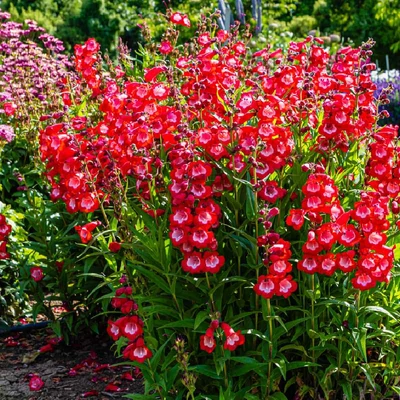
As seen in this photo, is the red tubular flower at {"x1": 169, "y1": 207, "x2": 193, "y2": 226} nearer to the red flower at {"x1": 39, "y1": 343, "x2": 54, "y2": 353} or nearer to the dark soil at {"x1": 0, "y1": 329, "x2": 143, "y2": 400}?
the dark soil at {"x1": 0, "y1": 329, "x2": 143, "y2": 400}

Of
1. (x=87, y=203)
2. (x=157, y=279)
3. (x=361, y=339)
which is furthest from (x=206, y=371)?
(x=87, y=203)

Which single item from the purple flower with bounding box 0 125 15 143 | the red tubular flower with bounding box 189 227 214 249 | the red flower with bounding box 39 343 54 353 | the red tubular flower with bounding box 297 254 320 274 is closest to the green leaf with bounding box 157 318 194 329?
the red tubular flower with bounding box 189 227 214 249

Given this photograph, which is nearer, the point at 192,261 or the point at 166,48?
the point at 192,261

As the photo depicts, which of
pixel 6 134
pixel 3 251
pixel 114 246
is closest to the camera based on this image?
pixel 114 246

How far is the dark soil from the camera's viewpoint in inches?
154

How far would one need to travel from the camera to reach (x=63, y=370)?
4.22m

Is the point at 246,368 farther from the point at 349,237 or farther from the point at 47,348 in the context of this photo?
the point at 47,348

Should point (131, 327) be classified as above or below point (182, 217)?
below

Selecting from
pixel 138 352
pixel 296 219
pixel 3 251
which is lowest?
pixel 3 251

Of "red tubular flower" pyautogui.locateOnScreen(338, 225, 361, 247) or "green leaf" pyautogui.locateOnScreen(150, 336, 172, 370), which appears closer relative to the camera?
"red tubular flower" pyautogui.locateOnScreen(338, 225, 361, 247)

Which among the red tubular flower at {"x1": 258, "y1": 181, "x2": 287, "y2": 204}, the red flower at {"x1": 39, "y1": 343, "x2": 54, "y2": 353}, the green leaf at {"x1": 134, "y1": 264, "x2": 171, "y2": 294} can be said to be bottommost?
the red flower at {"x1": 39, "y1": 343, "x2": 54, "y2": 353}

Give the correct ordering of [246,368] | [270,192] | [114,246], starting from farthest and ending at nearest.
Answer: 1. [114,246]
2. [246,368]
3. [270,192]

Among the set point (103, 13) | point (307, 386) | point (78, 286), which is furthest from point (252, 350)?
point (103, 13)

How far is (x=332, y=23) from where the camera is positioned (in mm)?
18266
